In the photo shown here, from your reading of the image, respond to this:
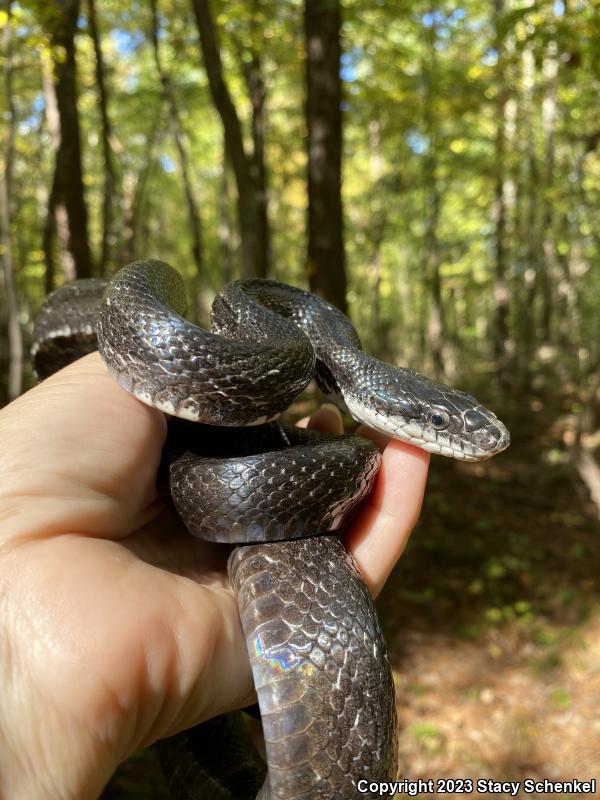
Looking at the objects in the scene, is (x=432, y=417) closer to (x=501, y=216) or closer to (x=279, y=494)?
(x=279, y=494)

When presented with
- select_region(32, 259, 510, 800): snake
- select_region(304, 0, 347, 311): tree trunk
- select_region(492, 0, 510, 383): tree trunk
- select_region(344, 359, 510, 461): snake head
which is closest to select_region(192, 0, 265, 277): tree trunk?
select_region(304, 0, 347, 311): tree trunk

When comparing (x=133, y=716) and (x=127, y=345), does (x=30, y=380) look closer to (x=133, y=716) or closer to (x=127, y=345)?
(x=127, y=345)

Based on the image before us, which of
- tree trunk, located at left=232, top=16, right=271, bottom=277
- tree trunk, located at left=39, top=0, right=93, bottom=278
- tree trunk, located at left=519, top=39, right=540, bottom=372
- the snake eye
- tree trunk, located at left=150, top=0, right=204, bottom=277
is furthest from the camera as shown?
tree trunk, located at left=519, top=39, right=540, bottom=372

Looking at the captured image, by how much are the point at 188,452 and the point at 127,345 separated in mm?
605

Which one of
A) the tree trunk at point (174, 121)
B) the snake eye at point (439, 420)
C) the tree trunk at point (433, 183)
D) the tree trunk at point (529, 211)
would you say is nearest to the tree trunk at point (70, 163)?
the tree trunk at point (174, 121)

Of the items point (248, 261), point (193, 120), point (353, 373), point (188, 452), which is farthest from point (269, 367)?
point (193, 120)

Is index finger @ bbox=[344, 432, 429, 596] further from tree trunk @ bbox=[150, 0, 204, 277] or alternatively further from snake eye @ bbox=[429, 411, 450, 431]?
tree trunk @ bbox=[150, 0, 204, 277]

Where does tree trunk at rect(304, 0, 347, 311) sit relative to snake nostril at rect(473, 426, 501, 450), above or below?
above

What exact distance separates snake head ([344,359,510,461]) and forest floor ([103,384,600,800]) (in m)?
3.80

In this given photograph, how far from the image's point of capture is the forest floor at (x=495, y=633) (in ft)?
17.5

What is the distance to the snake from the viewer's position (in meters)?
2.17

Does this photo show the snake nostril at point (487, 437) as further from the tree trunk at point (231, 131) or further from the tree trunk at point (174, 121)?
the tree trunk at point (174, 121)

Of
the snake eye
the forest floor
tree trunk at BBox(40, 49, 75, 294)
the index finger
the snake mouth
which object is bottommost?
the forest floor

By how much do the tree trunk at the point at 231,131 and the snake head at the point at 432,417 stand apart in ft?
12.9
